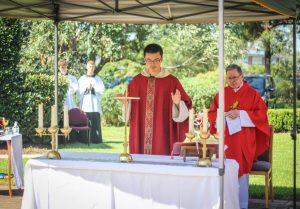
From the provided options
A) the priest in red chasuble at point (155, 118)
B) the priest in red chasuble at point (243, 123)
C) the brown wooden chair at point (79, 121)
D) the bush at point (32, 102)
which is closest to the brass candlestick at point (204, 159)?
the priest in red chasuble at point (155, 118)

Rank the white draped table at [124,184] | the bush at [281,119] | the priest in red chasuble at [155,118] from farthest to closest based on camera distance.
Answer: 1. the bush at [281,119]
2. the priest in red chasuble at [155,118]
3. the white draped table at [124,184]

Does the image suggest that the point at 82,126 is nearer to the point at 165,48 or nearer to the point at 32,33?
the point at 32,33

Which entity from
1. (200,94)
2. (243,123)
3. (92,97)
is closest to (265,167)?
(243,123)

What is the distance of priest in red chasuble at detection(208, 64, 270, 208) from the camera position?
7.46 meters

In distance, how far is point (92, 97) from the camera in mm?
16734

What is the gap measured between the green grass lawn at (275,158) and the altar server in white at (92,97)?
41cm

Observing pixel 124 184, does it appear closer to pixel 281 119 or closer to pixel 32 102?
pixel 32 102

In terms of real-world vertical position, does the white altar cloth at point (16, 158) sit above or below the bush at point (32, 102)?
below

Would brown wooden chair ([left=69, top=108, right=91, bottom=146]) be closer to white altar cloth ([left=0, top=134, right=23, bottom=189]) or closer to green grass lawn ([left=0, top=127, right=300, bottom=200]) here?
green grass lawn ([left=0, top=127, right=300, bottom=200])

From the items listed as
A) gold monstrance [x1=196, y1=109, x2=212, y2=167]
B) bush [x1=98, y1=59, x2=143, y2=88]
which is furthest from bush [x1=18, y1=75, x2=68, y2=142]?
gold monstrance [x1=196, y1=109, x2=212, y2=167]

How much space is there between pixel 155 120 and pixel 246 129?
1073mm

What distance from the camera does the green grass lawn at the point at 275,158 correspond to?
9.82 metres

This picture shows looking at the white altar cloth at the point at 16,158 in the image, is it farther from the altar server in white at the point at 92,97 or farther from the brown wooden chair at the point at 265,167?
the altar server in white at the point at 92,97

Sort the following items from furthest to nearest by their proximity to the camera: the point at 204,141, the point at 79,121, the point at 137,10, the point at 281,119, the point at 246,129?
1. the point at 281,119
2. the point at 79,121
3. the point at 137,10
4. the point at 246,129
5. the point at 204,141
